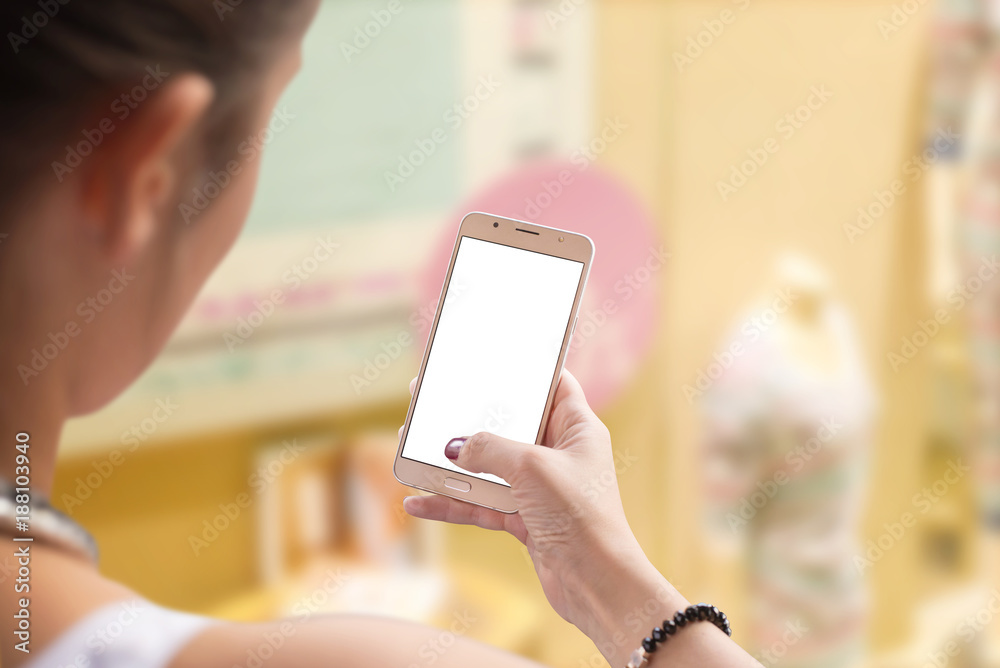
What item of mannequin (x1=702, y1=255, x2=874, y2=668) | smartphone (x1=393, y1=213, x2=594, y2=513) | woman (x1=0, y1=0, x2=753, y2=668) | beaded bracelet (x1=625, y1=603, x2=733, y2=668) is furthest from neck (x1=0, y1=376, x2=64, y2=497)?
mannequin (x1=702, y1=255, x2=874, y2=668)

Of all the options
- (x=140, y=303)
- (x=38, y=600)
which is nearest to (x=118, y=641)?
(x=38, y=600)

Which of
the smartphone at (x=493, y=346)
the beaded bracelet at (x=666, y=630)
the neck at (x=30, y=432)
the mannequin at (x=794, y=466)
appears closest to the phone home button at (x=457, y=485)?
the smartphone at (x=493, y=346)

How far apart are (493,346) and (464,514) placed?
89mm

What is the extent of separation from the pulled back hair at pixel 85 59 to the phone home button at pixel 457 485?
212mm

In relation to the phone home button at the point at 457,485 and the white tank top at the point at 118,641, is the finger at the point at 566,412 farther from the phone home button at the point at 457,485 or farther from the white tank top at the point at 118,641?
the white tank top at the point at 118,641

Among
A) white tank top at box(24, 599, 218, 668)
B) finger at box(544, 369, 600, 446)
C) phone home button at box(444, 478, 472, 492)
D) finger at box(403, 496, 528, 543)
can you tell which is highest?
finger at box(544, 369, 600, 446)

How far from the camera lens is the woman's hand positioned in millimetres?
397

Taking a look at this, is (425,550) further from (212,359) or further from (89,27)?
(89,27)

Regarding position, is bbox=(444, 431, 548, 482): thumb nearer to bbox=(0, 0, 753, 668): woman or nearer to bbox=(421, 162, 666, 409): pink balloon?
bbox=(0, 0, 753, 668): woman

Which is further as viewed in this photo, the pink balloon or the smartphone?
the pink balloon

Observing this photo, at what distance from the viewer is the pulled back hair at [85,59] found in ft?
1.39

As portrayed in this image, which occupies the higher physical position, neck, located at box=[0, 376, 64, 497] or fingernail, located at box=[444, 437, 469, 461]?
fingernail, located at box=[444, 437, 469, 461]

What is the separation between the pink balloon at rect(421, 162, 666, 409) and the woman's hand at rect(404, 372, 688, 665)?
0.29 m

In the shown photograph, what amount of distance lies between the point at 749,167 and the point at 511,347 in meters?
0.48
